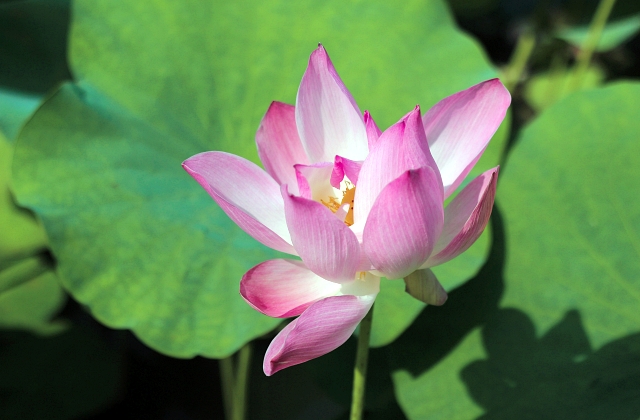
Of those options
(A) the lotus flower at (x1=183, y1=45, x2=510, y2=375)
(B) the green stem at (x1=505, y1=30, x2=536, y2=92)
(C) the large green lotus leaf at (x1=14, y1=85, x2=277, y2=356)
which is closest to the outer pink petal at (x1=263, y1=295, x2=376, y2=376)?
(A) the lotus flower at (x1=183, y1=45, x2=510, y2=375)

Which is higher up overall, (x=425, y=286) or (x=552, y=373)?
(x=425, y=286)

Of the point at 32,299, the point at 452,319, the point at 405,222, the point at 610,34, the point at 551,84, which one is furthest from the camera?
the point at 551,84

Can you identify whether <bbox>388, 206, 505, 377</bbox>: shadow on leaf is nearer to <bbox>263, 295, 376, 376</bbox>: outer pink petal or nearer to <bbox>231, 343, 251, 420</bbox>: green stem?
<bbox>231, 343, 251, 420</bbox>: green stem

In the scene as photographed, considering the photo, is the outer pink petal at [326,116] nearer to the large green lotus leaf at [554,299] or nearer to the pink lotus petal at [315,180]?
the pink lotus petal at [315,180]

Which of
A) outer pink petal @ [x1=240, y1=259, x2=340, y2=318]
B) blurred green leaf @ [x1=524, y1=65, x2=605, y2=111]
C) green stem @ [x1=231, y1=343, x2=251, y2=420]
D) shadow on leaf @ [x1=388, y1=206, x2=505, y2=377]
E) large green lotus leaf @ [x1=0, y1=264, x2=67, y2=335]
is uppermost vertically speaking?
outer pink petal @ [x1=240, y1=259, x2=340, y2=318]

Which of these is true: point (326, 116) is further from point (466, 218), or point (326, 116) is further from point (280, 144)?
point (466, 218)

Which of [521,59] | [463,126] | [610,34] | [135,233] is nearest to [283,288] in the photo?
[463,126]
